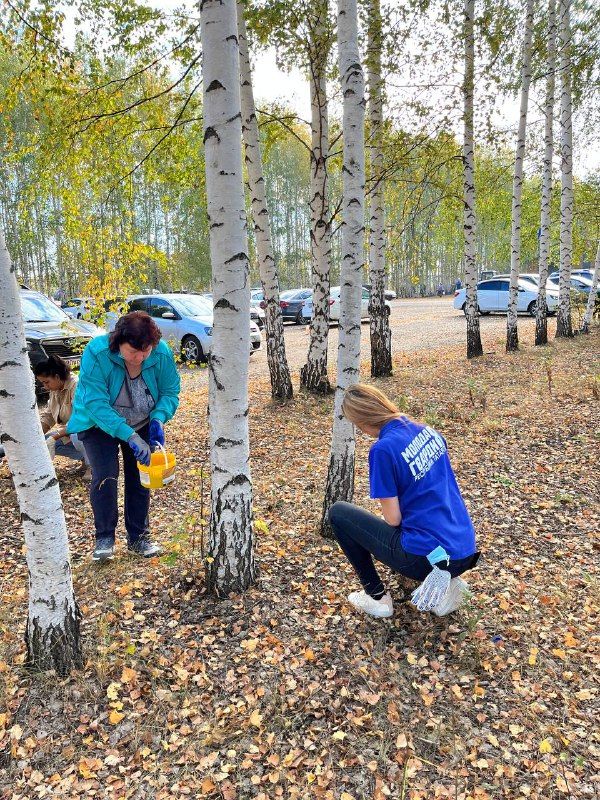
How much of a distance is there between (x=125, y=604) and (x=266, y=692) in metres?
1.04

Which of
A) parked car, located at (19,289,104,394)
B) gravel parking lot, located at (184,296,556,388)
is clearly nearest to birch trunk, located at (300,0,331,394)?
gravel parking lot, located at (184,296,556,388)

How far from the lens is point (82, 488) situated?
501 cm

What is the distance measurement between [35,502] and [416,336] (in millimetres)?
14475

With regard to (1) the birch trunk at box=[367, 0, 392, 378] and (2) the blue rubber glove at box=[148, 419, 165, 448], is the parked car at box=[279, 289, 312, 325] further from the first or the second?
(2) the blue rubber glove at box=[148, 419, 165, 448]

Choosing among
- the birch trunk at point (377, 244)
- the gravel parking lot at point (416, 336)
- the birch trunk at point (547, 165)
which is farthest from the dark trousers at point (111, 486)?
the birch trunk at point (547, 165)

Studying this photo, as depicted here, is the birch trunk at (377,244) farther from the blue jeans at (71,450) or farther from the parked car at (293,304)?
the parked car at (293,304)

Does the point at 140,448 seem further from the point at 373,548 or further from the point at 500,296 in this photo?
the point at 500,296

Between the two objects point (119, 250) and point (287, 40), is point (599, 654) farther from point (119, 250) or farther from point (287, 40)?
point (287, 40)

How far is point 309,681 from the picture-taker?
8.63ft

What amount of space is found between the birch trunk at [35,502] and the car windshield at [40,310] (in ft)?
22.0

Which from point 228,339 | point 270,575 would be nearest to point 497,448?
point 270,575

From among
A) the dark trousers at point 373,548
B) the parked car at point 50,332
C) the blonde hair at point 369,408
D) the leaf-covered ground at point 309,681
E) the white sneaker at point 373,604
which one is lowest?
the leaf-covered ground at point 309,681

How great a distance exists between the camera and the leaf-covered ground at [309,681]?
217 cm

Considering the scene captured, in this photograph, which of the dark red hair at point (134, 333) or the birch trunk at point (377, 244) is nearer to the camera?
the dark red hair at point (134, 333)
